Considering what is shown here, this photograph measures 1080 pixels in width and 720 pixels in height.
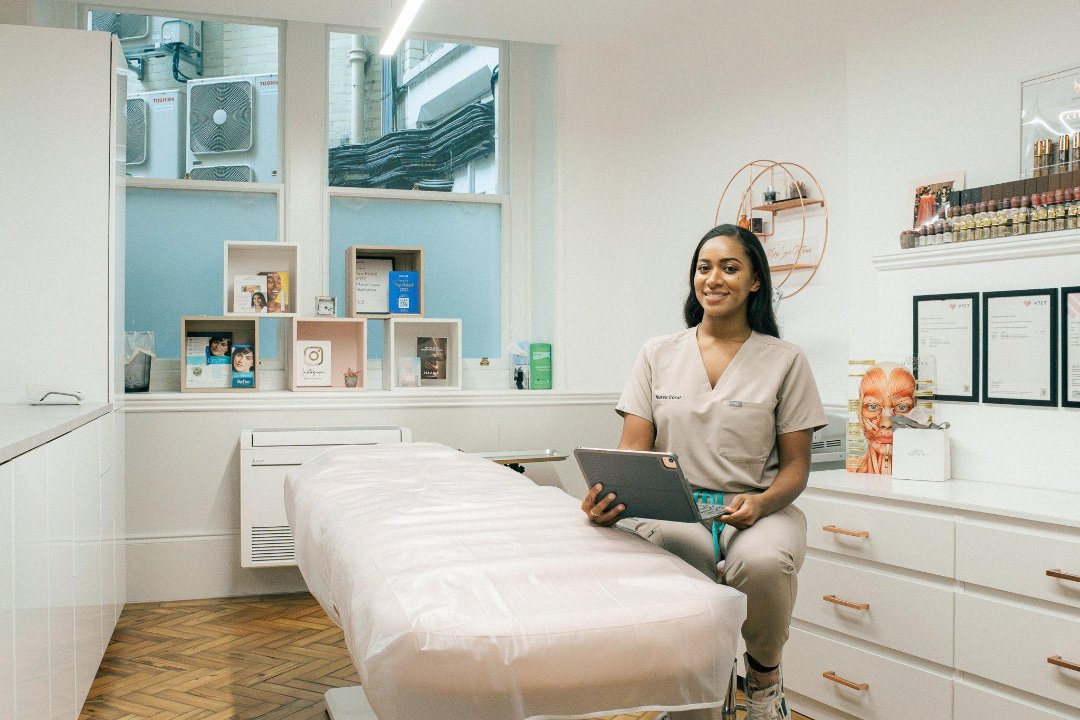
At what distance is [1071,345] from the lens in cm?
250

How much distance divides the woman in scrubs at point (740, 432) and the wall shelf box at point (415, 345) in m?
2.26

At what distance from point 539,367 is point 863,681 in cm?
247

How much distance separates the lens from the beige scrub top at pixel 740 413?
2125 mm

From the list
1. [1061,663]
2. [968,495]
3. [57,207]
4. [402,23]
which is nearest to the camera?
[1061,663]

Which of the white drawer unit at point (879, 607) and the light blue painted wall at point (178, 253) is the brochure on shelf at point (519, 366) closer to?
the light blue painted wall at point (178, 253)

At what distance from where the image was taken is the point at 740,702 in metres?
2.88

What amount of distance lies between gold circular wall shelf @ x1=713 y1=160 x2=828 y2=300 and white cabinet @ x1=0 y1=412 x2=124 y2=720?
2583 millimetres

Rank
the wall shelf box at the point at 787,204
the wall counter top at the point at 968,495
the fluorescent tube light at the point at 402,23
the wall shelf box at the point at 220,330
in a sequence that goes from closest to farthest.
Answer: the wall counter top at the point at 968,495 → the fluorescent tube light at the point at 402,23 → the wall shelf box at the point at 787,204 → the wall shelf box at the point at 220,330

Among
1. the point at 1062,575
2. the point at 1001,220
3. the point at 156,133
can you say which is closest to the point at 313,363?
the point at 156,133

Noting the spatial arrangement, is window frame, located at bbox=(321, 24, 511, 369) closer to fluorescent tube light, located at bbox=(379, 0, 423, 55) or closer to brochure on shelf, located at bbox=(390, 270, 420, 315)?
brochure on shelf, located at bbox=(390, 270, 420, 315)

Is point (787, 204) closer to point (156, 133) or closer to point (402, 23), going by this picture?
point (402, 23)

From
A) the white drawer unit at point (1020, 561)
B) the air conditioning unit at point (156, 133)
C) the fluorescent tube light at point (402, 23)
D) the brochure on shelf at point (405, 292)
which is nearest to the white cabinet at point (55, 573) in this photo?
the brochure on shelf at point (405, 292)

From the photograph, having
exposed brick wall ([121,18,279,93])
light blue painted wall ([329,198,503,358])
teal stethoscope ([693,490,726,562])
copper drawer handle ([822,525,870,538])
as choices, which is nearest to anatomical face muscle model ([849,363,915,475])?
copper drawer handle ([822,525,870,538])

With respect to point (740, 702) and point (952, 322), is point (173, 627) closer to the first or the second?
point (740, 702)
